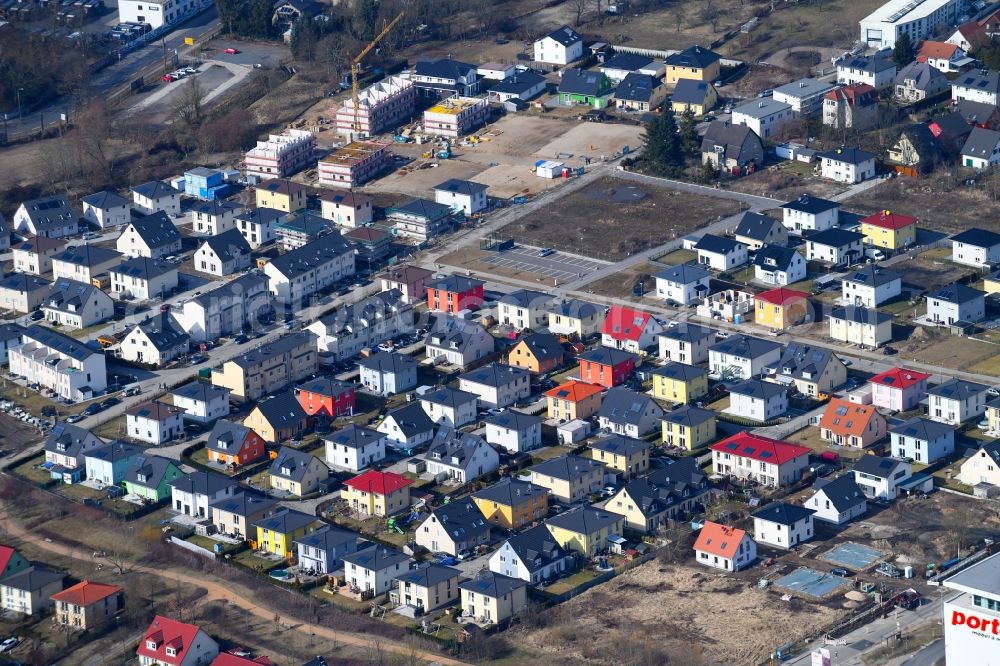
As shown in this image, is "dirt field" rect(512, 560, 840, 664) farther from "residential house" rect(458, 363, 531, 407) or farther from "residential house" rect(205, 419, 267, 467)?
"residential house" rect(205, 419, 267, 467)

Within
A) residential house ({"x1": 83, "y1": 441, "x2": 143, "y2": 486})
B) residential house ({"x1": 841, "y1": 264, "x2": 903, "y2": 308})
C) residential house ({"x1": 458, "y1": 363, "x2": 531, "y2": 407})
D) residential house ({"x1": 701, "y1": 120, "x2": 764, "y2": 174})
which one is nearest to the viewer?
residential house ({"x1": 83, "y1": 441, "x2": 143, "y2": 486})

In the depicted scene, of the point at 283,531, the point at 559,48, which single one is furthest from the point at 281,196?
the point at 283,531

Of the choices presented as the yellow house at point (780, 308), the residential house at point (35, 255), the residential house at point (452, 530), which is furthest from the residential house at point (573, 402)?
the residential house at point (35, 255)

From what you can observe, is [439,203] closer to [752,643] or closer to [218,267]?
[218,267]

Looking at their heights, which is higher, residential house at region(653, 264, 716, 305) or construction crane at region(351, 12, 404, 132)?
construction crane at region(351, 12, 404, 132)

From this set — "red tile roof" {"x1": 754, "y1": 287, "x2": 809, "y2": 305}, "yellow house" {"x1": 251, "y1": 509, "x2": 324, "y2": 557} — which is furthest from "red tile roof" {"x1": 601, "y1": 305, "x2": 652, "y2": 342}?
"yellow house" {"x1": 251, "y1": 509, "x2": 324, "y2": 557}
